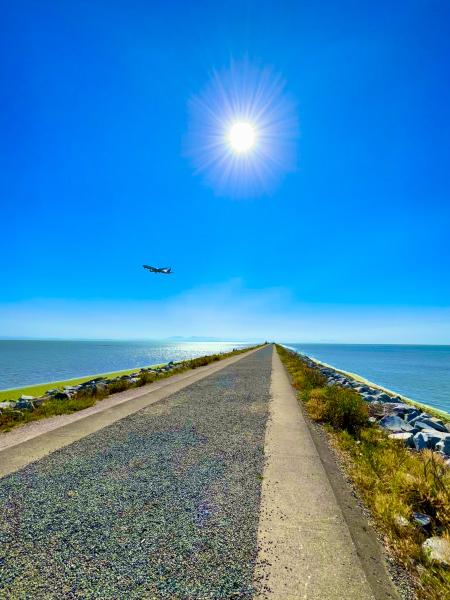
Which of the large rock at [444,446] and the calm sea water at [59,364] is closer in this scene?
the large rock at [444,446]

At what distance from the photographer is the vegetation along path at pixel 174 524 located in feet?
8.25

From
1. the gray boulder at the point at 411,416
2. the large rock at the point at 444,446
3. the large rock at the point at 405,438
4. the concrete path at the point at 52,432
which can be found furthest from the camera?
the gray boulder at the point at 411,416

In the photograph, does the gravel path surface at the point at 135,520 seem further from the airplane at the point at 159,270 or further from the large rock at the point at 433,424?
the airplane at the point at 159,270

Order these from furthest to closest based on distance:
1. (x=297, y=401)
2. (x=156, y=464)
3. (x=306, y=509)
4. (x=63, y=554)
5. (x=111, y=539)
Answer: (x=297, y=401) < (x=156, y=464) < (x=306, y=509) < (x=111, y=539) < (x=63, y=554)

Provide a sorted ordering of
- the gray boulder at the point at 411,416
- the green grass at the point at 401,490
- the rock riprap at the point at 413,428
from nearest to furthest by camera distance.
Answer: the green grass at the point at 401,490 < the rock riprap at the point at 413,428 < the gray boulder at the point at 411,416

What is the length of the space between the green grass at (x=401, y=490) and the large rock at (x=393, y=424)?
34.2 inches

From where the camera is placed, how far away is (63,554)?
282 centimetres

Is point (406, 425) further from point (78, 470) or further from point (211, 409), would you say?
point (78, 470)

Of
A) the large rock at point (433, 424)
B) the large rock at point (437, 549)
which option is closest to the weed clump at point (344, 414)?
the large rock at point (433, 424)

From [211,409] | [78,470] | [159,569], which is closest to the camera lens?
[159,569]

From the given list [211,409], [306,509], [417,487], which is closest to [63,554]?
[306,509]

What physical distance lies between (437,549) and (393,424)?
591 cm

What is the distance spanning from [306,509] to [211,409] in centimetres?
565

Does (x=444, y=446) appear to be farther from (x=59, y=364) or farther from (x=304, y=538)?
(x=59, y=364)
